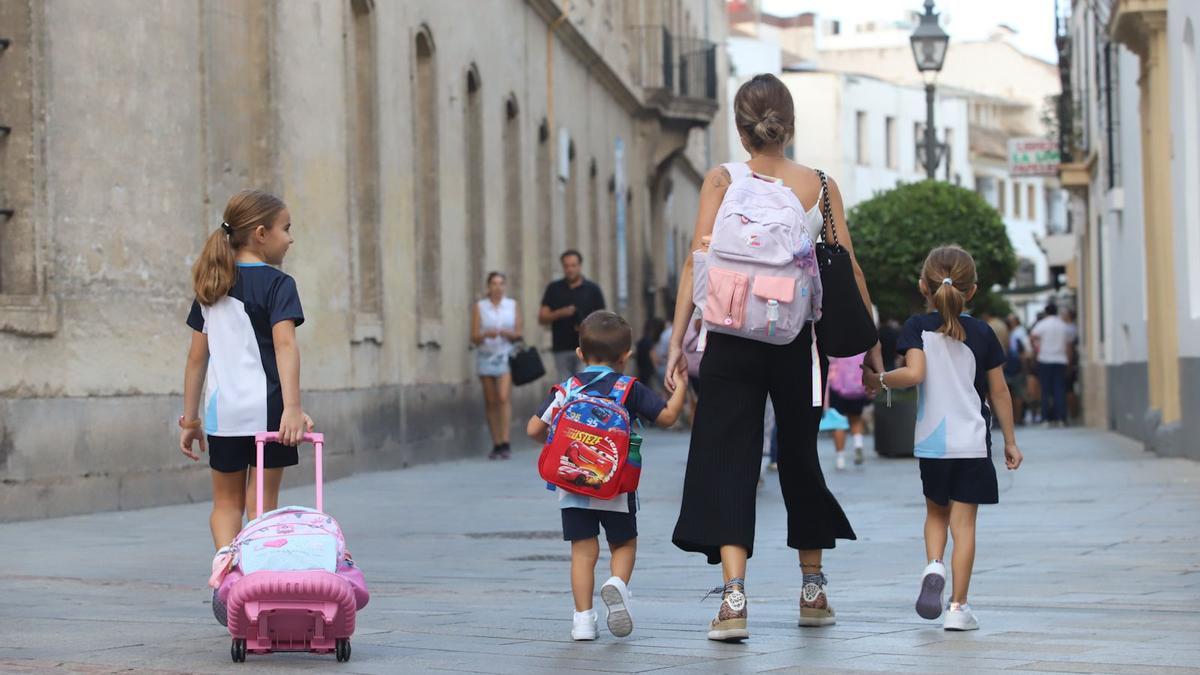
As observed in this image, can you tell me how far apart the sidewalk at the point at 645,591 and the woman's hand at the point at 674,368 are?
0.86 metres

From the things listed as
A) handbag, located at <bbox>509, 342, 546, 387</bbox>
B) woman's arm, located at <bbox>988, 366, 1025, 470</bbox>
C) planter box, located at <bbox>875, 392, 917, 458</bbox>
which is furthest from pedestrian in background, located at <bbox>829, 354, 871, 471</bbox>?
woman's arm, located at <bbox>988, 366, 1025, 470</bbox>

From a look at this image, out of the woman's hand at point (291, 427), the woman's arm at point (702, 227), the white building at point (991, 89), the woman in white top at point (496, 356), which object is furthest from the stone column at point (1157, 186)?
the white building at point (991, 89)

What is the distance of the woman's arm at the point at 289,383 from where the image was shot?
702cm

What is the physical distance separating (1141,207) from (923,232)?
9.78m

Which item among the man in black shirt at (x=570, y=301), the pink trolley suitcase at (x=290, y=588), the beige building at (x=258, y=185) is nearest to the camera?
the pink trolley suitcase at (x=290, y=588)

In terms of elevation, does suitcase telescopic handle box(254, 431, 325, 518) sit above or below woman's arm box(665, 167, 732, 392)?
below

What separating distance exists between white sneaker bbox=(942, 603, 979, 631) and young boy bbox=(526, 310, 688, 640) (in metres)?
1.13

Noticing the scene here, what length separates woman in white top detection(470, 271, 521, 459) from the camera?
21344mm

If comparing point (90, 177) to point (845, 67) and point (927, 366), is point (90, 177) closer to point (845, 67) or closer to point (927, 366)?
point (927, 366)

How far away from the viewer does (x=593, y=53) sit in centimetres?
3194

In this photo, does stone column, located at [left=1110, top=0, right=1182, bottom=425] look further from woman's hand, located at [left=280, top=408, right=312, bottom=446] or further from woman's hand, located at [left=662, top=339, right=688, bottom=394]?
woman's hand, located at [left=280, top=408, right=312, bottom=446]

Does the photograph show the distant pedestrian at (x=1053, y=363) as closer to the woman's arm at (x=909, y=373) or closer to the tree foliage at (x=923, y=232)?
the tree foliage at (x=923, y=232)

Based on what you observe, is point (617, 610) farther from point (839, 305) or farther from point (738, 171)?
point (738, 171)

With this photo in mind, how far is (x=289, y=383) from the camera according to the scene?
23.1ft
